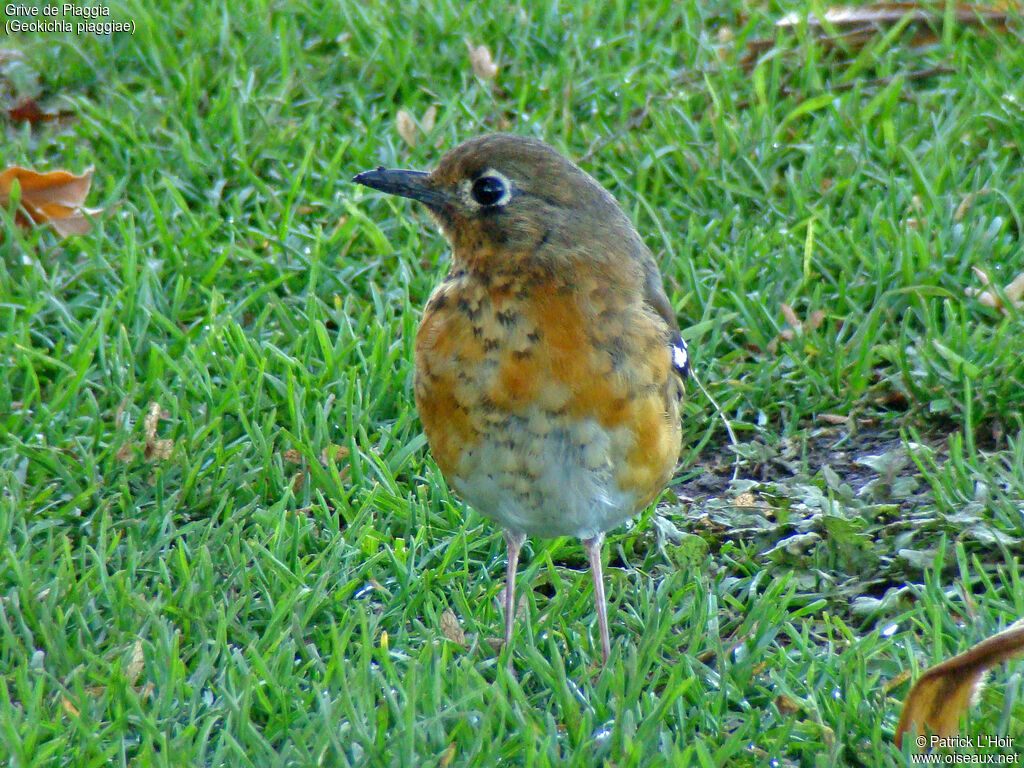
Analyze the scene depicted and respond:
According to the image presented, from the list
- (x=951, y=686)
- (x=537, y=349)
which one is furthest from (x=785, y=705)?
(x=537, y=349)

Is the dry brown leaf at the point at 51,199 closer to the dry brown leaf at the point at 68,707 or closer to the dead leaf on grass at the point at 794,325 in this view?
the dry brown leaf at the point at 68,707

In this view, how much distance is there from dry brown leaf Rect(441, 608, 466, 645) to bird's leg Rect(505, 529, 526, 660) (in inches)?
6.6

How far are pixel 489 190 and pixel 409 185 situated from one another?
25cm

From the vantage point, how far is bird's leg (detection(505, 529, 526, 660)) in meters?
3.90

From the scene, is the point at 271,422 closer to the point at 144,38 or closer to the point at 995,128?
the point at 144,38

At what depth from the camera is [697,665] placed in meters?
3.79

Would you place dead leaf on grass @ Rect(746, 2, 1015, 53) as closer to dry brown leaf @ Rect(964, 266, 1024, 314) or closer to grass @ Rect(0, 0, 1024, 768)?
grass @ Rect(0, 0, 1024, 768)

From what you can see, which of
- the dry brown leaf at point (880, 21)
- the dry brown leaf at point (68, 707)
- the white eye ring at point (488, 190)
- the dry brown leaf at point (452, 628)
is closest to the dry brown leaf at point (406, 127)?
the dry brown leaf at point (880, 21)

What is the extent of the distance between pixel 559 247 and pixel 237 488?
1636mm

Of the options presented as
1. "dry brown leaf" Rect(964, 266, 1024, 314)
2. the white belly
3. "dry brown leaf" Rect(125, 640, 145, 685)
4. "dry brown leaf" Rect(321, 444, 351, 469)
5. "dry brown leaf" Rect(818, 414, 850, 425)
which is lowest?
"dry brown leaf" Rect(818, 414, 850, 425)

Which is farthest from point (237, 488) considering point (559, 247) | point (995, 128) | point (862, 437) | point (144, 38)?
point (995, 128)

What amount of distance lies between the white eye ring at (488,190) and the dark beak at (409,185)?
0.08 meters

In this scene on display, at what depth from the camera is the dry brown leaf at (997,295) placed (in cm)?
514

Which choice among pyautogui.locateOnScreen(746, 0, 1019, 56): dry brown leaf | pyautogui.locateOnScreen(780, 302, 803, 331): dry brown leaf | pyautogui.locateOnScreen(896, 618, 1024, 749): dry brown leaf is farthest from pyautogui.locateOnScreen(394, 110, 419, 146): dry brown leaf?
pyautogui.locateOnScreen(896, 618, 1024, 749): dry brown leaf
